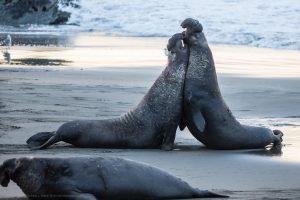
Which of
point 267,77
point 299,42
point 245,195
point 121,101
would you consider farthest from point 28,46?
point 245,195

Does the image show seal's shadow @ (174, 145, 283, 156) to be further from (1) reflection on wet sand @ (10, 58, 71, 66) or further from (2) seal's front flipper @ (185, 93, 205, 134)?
(1) reflection on wet sand @ (10, 58, 71, 66)

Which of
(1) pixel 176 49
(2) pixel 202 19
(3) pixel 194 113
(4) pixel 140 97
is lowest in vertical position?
(4) pixel 140 97

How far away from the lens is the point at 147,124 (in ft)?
26.5

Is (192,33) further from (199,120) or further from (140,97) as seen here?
(140,97)

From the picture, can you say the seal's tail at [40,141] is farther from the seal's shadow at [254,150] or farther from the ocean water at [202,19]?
the ocean water at [202,19]

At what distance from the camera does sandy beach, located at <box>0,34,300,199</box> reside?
21.2 feet

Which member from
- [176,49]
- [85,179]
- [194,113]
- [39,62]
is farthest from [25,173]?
[39,62]

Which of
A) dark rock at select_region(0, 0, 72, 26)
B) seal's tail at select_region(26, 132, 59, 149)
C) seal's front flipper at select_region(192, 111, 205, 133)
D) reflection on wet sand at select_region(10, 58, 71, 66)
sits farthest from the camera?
dark rock at select_region(0, 0, 72, 26)

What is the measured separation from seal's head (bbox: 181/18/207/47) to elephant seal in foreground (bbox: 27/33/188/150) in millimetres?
67

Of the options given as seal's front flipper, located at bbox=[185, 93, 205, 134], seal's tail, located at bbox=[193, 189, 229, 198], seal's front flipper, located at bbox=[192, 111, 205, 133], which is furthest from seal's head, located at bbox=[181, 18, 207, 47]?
seal's tail, located at bbox=[193, 189, 229, 198]

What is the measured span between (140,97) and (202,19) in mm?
15415

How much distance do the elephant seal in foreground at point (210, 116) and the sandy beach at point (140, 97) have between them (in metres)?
0.14

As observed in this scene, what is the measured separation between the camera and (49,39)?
23.6 m

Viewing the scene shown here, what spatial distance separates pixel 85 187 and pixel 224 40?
724 inches
